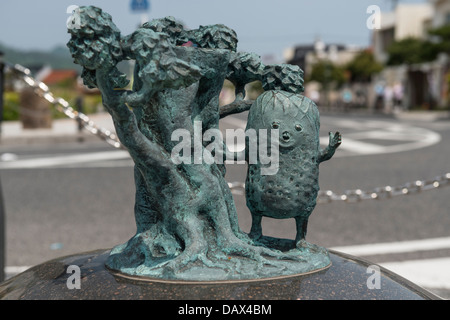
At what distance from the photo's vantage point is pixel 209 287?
166 cm

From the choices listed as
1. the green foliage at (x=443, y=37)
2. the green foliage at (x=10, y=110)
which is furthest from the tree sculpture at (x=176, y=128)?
the green foliage at (x=443, y=37)

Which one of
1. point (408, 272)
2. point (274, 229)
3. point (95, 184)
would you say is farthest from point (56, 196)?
point (408, 272)

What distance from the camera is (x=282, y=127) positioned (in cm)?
180

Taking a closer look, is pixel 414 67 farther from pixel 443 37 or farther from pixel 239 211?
pixel 239 211

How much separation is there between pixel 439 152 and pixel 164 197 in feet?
34.3

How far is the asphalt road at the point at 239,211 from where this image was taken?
15.7 feet

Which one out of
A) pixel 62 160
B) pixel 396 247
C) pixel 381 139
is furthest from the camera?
pixel 381 139

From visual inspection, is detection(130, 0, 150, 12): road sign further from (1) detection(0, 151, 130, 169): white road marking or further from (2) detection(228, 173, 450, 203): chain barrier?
(2) detection(228, 173, 450, 203): chain barrier

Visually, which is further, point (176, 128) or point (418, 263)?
point (418, 263)

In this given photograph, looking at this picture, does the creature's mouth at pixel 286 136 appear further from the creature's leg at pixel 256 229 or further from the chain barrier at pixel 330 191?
the chain barrier at pixel 330 191

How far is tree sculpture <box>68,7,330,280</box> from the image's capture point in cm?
161

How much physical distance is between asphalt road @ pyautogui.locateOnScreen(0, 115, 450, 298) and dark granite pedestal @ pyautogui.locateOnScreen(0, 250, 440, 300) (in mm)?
1943

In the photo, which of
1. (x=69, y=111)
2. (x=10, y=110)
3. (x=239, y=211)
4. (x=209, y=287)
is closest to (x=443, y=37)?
(x=10, y=110)

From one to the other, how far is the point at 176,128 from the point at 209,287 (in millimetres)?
460
